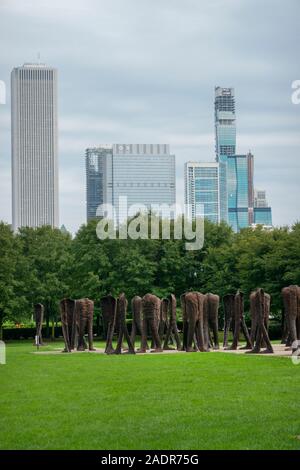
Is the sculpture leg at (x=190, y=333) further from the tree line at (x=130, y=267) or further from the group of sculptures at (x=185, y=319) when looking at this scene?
the tree line at (x=130, y=267)

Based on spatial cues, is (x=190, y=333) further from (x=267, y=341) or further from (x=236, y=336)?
(x=267, y=341)

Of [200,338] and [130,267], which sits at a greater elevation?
[130,267]

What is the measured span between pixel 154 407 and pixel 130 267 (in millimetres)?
48014

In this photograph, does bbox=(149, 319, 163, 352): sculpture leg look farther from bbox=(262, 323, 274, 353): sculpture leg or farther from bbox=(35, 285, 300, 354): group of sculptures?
bbox=(262, 323, 274, 353): sculpture leg

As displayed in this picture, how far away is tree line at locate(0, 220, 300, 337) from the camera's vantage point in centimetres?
6353

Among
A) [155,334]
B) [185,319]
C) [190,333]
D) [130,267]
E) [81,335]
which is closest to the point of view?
[190,333]

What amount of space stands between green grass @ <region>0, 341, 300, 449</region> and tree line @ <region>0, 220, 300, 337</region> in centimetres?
3527

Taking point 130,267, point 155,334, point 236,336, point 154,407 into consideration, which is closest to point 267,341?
point 236,336

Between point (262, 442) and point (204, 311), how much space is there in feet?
87.4

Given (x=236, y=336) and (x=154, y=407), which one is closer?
(x=154, y=407)

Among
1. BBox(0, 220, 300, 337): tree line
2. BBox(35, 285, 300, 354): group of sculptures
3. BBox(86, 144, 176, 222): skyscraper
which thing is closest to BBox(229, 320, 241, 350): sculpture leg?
BBox(35, 285, 300, 354): group of sculptures

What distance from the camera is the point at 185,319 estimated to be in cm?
3869

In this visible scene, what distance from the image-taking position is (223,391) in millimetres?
20266

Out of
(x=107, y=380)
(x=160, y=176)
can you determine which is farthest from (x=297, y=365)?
(x=160, y=176)
